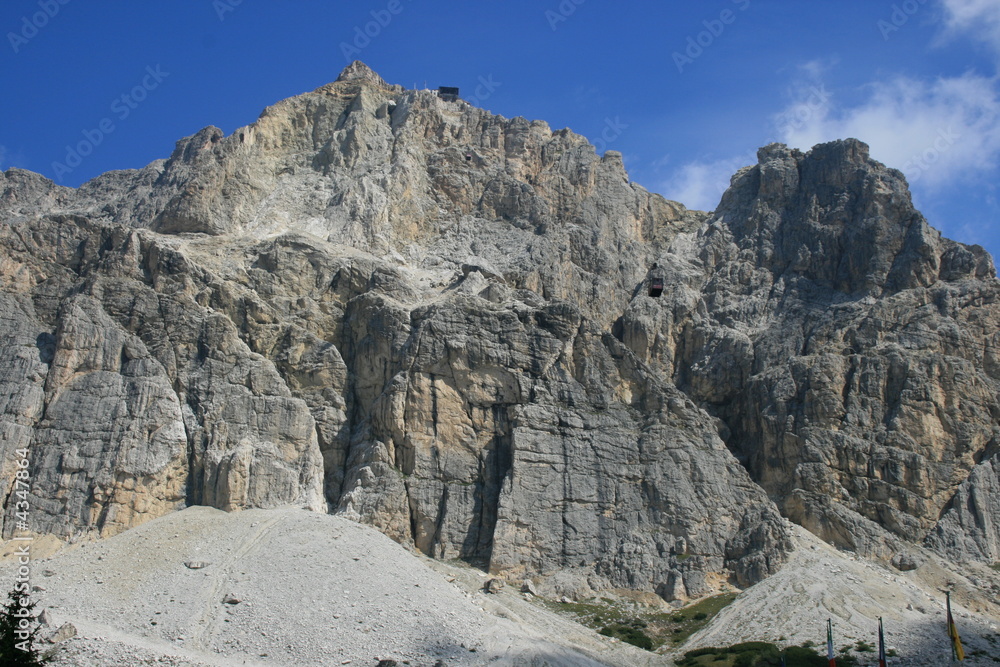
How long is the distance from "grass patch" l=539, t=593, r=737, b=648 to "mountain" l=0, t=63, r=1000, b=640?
2120 millimetres

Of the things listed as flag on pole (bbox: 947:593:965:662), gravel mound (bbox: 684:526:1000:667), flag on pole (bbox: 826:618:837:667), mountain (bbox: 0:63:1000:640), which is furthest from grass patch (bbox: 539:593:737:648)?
flag on pole (bbox: 947:593:965:662)

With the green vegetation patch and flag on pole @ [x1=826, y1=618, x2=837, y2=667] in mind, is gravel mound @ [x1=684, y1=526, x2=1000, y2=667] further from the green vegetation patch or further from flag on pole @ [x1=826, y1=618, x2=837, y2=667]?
the green vegetation patch

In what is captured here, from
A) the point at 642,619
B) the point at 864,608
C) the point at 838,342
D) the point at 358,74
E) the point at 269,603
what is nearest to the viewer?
the point at 269,603

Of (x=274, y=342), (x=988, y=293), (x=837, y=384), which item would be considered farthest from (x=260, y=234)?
(x=988, y=293)

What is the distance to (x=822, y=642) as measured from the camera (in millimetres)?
69938

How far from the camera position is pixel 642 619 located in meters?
75.8

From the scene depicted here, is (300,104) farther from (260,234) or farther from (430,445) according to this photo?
(430,445)

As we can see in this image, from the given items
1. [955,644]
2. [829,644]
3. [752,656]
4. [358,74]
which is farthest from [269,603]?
[358,74]

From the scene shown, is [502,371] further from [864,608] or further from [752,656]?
[864,608]

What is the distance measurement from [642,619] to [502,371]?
24958mm

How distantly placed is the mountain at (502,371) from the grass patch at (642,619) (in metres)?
2.12

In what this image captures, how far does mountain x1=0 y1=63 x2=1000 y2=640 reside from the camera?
80.9m

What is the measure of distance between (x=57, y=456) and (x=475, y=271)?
1671 inches

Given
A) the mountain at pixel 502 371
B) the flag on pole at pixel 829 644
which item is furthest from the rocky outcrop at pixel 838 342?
the flag on pole at pixel 829 644
